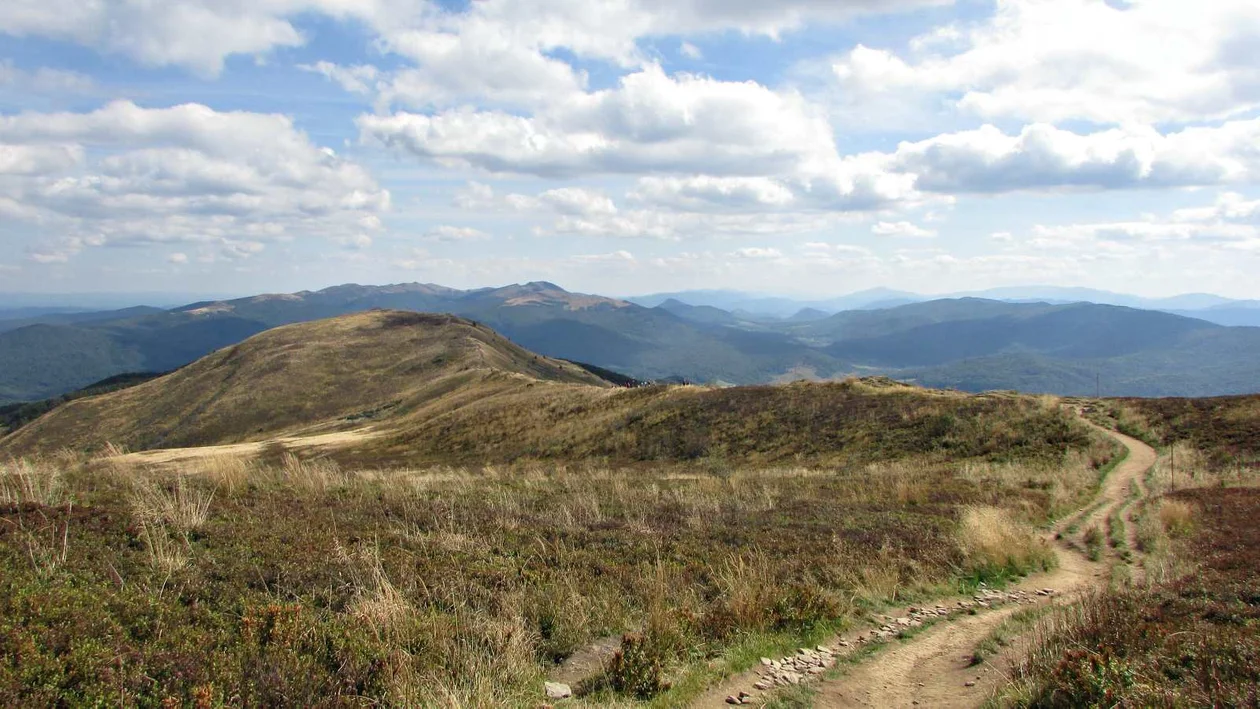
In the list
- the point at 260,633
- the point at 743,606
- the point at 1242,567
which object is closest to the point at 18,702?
the point at 260,633

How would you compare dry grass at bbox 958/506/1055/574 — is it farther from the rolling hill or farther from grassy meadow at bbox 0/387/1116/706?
the rolling hill

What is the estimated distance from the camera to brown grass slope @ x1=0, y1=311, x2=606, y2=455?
78312mm

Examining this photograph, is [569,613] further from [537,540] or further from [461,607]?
[537,540]

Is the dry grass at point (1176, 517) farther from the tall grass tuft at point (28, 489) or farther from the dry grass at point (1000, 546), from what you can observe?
the tall grass tuft at point (28, 489)

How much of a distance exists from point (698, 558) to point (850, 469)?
1810 cm

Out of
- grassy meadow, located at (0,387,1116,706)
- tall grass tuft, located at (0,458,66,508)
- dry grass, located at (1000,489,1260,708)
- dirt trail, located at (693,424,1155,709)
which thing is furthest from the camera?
tall grass tuft, located at (0,458,66,508)

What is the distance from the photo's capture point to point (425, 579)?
812cm

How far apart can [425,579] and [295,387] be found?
307 feet

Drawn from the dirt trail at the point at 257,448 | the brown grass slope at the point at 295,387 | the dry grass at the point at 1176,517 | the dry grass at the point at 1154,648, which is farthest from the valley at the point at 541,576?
the brown grass slope at the point at 295,387

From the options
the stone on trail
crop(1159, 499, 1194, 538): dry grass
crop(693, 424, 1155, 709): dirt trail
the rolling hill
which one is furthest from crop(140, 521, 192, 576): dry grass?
the rolling hill

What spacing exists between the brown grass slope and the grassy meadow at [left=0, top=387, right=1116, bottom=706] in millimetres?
51953

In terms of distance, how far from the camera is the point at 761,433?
3584cm

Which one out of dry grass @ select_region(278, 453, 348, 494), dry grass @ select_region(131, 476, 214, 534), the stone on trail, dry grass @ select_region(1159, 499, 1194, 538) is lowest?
dry grass @ select_region(1159, 499, 1194, 538)

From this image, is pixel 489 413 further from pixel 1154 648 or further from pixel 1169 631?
pixel 1154 648
